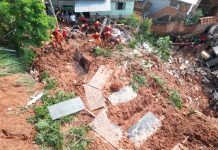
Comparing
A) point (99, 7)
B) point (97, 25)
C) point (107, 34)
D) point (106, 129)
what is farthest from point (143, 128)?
point (99, 7)

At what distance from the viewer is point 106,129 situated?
1534 cm

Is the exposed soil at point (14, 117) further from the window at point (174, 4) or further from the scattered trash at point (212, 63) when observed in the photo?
the scattered trash at point (212, 63)

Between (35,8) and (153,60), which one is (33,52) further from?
(153,60)

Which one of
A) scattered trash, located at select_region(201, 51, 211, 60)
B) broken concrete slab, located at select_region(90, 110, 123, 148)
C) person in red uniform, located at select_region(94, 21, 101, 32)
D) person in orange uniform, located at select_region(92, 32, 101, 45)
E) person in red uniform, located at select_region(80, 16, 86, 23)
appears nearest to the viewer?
broken concrete slab, located at select_region(90, 110, 123, 148)

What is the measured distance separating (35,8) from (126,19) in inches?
350

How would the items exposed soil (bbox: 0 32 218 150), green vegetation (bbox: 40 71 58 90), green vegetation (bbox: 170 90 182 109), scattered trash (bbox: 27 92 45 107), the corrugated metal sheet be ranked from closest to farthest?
exposed soil (bbox: 0 32 218 150) → scattered trash (bbox: 27 92 45 107) → green vegetation (bbox: 40 71 58 90) → green vegetation (bbox: 170 90 182 109) → the corrugated metal sheet

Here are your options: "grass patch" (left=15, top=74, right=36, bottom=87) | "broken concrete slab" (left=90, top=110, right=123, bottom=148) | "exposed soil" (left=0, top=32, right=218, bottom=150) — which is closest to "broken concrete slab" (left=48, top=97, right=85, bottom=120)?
"exposed soil" (left=0, top=32, right=218, bottom=150)

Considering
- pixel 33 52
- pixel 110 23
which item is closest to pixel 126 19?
pixel 110 23

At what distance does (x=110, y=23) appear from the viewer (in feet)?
71.5

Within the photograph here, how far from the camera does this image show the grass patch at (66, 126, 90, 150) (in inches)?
559

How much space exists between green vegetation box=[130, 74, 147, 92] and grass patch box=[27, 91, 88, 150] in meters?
4.76

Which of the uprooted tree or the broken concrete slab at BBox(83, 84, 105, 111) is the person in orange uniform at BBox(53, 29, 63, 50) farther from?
the broken concrete slab at BBox(83, 84, 105, 111)

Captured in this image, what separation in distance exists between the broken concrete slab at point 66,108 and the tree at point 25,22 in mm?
4452

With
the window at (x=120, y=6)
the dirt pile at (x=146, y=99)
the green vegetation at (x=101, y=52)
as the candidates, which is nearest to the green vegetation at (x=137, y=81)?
the dirt pile at (x=146, y=99)
